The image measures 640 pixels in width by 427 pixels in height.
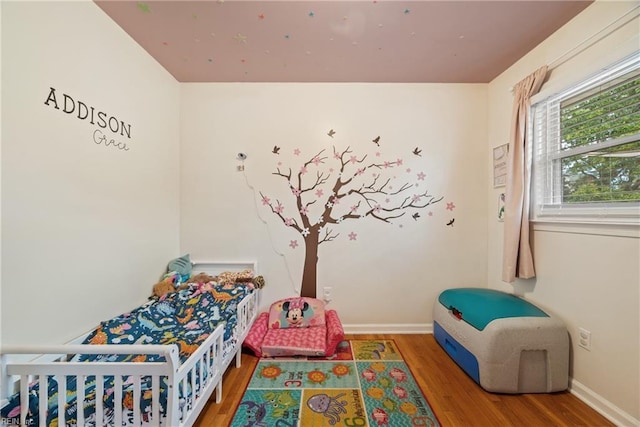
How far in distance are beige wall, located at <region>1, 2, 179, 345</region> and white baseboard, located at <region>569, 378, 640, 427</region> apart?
3.22 m

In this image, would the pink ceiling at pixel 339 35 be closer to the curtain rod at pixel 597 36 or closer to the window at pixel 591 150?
the curtain rod at pixel 597 36

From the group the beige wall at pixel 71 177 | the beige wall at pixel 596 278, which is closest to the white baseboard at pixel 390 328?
the beige wall at pixel 596 278

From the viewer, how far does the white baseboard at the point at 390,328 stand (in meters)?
2.41

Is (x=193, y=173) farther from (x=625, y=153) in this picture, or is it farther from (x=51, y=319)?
(x=625, y=153)

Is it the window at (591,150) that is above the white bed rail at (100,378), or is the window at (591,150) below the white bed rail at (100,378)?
above

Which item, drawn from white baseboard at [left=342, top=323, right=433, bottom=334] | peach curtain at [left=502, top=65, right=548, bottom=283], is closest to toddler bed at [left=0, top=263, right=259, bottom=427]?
white baseboard at [left=342, top=323, right=433, bottom=334]

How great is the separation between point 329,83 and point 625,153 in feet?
7.25

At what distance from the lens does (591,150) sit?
1562 millimetres

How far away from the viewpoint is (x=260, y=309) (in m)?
2.43

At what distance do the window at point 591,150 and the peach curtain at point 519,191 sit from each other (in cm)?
8

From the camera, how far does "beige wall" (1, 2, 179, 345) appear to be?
1147 mm

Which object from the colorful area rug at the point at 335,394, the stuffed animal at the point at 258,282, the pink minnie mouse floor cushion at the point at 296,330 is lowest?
the colorful area rug at the point at 335,394

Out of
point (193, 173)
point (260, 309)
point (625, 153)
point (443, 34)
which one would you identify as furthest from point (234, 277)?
point (625, 153)

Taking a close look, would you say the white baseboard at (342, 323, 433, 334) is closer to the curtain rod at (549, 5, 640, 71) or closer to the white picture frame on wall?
the white picture frame on wall
